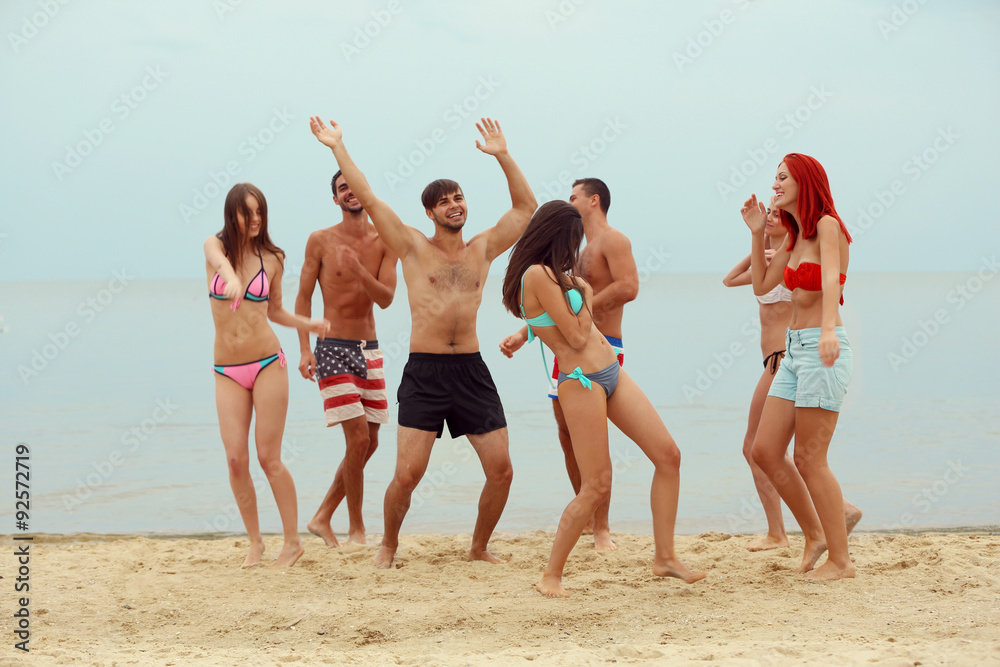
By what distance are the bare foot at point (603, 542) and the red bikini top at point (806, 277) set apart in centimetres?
230

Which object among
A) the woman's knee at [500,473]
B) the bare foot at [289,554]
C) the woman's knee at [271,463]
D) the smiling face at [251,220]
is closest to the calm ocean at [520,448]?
the bare foot at [289,554]

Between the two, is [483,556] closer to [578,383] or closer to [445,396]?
[445,396]

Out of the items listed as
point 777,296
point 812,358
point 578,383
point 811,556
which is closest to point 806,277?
point 812,358

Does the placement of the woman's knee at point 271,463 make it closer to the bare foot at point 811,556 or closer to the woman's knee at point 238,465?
the woman's knee at point 238,465

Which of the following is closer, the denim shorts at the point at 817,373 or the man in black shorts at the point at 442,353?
the denim shorts at the point at 817,373

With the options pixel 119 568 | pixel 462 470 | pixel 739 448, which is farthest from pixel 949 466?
pixel 119 568

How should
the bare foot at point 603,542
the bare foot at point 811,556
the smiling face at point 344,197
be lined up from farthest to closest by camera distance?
1. the smiling face at point 344,197
2. the bare foot at point 603,542
3. the bare foot at point 811,556

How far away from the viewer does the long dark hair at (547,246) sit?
481cm

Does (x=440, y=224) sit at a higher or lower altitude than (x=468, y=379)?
higher

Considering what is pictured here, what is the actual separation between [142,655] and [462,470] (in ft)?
20.3

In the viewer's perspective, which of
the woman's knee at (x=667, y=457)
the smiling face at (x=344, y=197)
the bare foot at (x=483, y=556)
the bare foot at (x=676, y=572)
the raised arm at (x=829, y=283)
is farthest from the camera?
the smiling face at (x=344, y=197)

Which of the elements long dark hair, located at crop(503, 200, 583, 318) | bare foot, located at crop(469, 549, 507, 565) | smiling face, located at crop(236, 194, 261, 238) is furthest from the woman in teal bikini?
smiling face, located at crop(236, 194, 261, 238)

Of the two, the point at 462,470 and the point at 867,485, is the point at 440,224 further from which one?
the point at 867,485

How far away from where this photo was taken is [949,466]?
956 cm
